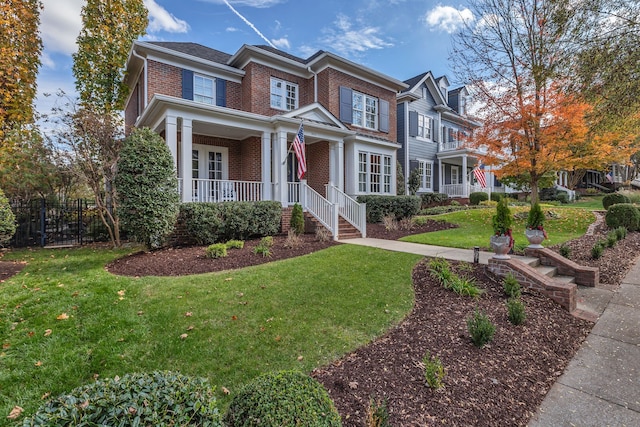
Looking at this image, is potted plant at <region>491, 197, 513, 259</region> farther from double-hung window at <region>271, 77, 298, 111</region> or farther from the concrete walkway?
double-hung window at <region>271, 77, 298, 111</region>

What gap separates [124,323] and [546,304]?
19.5ft

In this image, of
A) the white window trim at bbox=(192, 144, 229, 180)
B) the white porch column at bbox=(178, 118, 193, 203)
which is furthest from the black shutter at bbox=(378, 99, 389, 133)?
the white porch column at bbox=(178, 118, 193, 203)

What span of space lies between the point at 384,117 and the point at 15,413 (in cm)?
1688

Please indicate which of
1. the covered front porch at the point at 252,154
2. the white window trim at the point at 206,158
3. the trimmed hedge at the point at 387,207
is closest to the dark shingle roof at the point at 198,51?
the covered front porch at the point at 252,154

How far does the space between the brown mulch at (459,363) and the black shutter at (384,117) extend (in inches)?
487

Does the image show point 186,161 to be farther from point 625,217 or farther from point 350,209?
point 625,217

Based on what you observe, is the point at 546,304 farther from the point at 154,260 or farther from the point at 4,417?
the point at 154,260

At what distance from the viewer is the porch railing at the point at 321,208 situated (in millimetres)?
10100

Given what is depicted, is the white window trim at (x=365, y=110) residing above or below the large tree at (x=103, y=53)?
below

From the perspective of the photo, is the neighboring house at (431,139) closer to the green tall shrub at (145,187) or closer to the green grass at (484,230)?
the green grass at (484,230)

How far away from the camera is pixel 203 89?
1267 centimetres

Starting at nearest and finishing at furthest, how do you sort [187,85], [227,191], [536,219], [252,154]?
1. [536,219]
2. [227,191]
3. [187,85]
4. [252,154]

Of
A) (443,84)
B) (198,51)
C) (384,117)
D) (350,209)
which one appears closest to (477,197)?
(384,117)

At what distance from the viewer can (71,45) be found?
17047 millimetres
